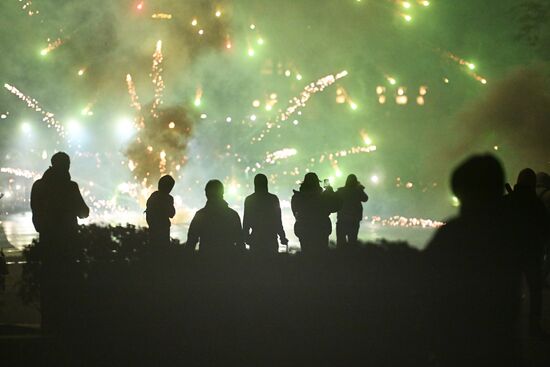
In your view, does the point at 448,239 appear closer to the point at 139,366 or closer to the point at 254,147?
the point at 139,366

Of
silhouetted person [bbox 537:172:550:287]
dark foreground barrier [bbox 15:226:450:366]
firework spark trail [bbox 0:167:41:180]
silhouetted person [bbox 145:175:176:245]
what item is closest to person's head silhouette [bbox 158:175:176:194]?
silhouetted person [bbox 145:175:176:245]

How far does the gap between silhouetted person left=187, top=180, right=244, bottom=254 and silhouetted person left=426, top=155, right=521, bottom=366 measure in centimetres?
349

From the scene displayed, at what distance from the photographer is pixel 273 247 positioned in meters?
7.66

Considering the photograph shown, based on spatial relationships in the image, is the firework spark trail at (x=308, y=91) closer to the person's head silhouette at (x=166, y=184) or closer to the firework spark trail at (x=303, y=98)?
the firework spark trail at (x=303, y=98)

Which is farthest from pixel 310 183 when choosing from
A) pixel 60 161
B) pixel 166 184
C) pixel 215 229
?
pixel 60 161

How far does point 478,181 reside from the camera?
312cm

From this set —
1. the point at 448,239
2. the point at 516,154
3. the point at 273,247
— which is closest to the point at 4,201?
the point at 516,154

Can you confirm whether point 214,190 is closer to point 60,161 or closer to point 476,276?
point 60,161

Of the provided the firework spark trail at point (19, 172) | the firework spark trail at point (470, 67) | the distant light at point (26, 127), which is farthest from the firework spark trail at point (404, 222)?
the distant light at point (26, 127)

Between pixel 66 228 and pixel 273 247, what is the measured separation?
7.65ft

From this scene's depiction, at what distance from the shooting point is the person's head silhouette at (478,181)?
310 centimetres

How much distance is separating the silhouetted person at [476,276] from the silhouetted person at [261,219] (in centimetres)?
446

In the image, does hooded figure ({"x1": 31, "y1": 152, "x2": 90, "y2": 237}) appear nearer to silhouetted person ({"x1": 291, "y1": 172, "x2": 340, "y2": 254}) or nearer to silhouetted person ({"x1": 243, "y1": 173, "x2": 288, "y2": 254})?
silhouetted person ({"x1": 243, "y1": 173, "x2": 288, "y2": 254})

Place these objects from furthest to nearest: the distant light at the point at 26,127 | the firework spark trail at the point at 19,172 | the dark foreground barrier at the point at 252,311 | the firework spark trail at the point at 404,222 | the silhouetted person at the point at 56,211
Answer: the firework spark trail at the point at 19,172, the distant light at the point at 26,127, the firework spark trail at the point at 404,222, the silhouetted person at the point at 56,211, the dark foreground barrier at the point at 252,311
